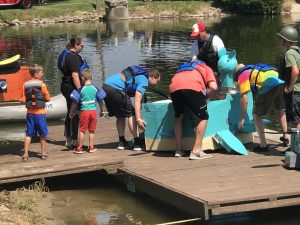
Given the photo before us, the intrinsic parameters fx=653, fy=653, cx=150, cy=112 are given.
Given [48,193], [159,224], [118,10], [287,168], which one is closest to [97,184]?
[48,193]

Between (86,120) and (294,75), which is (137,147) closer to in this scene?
(86,120)

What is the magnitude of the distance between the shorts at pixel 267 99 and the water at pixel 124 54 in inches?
58.7

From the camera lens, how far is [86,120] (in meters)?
8.81

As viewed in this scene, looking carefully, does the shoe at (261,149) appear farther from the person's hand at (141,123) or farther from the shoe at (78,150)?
the shoe at (78,150)

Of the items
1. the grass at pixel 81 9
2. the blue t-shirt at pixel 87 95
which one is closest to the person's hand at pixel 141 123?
the blue t-shirt at pixel 87 95

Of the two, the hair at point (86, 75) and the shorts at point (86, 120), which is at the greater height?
the hair at point (86, 75)

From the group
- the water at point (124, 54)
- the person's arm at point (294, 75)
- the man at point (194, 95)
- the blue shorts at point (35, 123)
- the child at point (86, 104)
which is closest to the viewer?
the water at point (124, 54)

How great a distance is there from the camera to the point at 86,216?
7.61 meters

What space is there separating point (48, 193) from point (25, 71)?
2132mm

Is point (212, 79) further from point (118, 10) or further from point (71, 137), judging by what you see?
point (118, 10)

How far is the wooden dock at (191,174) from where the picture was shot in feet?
22.2

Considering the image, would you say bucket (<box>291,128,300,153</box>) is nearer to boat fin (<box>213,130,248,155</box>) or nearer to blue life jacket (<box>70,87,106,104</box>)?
boat fin (<box>213,130,248,155</box>)

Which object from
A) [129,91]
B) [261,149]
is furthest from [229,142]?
[129,91]

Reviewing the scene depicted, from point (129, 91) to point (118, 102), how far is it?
21 cm
